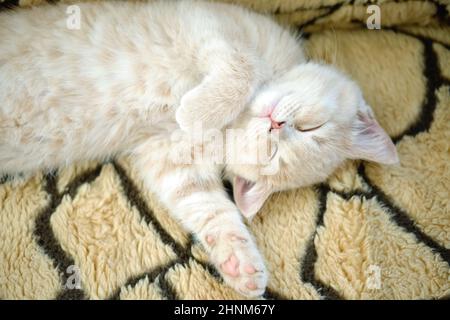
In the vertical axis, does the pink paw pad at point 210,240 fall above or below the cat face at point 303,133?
below

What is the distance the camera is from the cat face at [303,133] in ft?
3.67

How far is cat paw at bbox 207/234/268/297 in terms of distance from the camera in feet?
3.42

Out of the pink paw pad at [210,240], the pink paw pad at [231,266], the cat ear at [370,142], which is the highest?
the cat ear at [370,142]

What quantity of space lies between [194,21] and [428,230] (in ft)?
2.68

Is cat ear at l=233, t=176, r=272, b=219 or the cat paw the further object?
cat ear at l=233, t=176, r=272, b=219

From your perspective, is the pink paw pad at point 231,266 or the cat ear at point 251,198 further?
the cat ear at point 251,198

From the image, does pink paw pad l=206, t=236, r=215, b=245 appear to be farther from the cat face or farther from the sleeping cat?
the cat face

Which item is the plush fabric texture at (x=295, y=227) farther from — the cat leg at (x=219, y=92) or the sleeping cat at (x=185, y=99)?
the cat leg at (x=219, y=92)

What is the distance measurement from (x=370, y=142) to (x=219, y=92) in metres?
0.42

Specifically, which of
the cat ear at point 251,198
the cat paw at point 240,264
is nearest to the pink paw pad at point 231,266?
the cat paw at point 240,264

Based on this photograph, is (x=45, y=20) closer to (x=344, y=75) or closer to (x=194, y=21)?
(x=194, y=21)

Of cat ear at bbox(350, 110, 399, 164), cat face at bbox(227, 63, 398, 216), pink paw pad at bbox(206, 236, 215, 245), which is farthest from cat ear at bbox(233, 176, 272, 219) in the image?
cat ear at bbox(350, 110, 399, 164)

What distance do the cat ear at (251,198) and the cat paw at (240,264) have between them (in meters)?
0.08

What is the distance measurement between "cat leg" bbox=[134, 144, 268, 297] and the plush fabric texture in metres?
0.04
